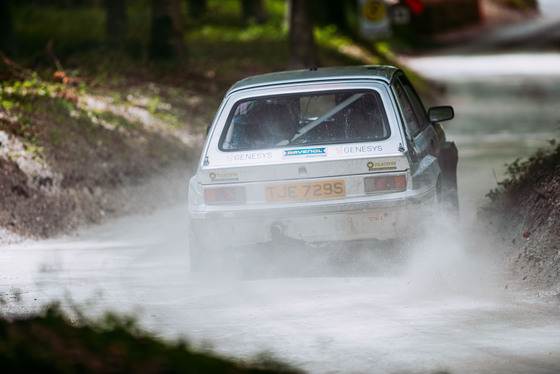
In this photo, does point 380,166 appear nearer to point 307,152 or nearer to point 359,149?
point 359,149

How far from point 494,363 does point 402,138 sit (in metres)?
2.67

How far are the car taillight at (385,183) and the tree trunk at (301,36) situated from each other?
15911 millimetres

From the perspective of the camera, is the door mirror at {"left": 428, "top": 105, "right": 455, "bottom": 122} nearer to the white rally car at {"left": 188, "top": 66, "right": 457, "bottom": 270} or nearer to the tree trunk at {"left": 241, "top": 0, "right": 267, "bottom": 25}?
the white rally car at {"left": 188, "top": 66, "right": 457, "bottom": 270}

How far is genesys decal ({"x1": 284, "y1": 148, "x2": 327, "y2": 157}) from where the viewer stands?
7535 mm

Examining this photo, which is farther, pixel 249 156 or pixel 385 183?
pixel 249 156

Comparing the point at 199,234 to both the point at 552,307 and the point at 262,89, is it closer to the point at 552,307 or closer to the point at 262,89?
the point at 262,89

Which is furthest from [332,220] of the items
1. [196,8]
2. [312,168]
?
[196,8]

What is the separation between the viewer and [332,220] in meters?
7.44

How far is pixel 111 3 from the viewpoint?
28.9m

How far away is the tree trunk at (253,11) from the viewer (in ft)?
121

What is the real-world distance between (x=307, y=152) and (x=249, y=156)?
473 millimetres

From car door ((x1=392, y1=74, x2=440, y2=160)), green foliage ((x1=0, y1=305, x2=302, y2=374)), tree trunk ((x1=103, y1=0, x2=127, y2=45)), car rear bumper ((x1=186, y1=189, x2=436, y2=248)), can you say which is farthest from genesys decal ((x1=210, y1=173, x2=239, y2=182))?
tree trunk ((x1=103, y1=0, x2=127, y2=45))

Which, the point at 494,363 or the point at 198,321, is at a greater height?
the point at 494,363

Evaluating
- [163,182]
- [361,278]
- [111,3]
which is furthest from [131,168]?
[111,3]
